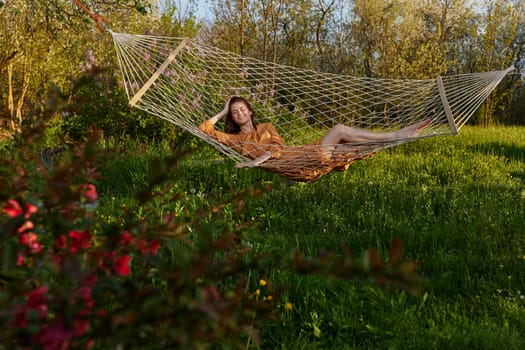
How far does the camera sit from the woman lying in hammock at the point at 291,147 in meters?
2.61

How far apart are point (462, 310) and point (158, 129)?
346 cm

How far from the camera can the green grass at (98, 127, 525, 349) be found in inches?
56.8

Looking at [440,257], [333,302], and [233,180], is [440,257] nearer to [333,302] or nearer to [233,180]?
[333,302]

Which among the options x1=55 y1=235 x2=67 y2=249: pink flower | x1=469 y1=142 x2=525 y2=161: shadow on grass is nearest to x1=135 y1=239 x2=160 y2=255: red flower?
x1=55 y1=235 x2=67 y2=249: pink flower

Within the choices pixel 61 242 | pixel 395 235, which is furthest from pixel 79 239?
pixel 395 235

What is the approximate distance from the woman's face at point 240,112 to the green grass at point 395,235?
1.15 feet

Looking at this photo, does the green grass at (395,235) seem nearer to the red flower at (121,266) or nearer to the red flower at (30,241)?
the red flower at (121,266)

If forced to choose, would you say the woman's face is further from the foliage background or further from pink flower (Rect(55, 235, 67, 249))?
pink flower (Rect(55, 235, 67, 249))

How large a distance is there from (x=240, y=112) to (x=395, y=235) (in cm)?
168

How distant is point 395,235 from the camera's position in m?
2.14

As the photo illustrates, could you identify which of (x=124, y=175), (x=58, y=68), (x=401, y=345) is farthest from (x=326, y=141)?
(x=58, y=68)

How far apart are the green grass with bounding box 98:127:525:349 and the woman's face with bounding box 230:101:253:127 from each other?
35 cm

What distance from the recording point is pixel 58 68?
6.57m

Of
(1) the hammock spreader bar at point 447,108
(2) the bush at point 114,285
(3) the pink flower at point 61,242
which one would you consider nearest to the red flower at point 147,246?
(2) the bush at point 114,285
